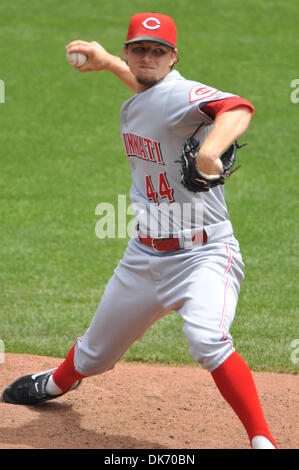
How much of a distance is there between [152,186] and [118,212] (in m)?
4.66

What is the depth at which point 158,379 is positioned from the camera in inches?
Result: 184

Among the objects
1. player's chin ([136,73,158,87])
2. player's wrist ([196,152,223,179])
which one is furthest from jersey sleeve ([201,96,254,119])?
player's chin ([136,73,158,87])

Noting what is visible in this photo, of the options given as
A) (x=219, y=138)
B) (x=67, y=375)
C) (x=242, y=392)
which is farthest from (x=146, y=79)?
(x=67, y=375)

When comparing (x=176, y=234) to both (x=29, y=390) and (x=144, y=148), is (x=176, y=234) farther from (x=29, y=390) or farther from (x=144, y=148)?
(x=29, y=390)

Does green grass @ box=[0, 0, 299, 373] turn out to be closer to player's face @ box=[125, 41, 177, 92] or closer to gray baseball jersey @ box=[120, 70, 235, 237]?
gray baseball jersey @ box=[120, 70, 235, 237]

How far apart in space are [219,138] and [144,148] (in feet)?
2.04

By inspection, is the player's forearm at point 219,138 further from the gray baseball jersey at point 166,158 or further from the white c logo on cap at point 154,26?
→ the white c logo on cap at point 154,26

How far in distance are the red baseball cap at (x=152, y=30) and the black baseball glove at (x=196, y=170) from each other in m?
0.53

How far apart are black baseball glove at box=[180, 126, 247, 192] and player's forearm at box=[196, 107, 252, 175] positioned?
0.14 feet

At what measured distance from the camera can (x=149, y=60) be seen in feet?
11.6

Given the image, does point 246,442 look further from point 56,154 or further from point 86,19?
point 86,19

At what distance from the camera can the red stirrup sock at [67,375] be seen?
402 cm

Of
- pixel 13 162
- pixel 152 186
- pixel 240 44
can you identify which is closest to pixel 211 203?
pixel 152 186

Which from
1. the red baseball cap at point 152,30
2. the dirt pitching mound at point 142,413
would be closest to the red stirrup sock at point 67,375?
the dirt pitching mound at point 142,413
